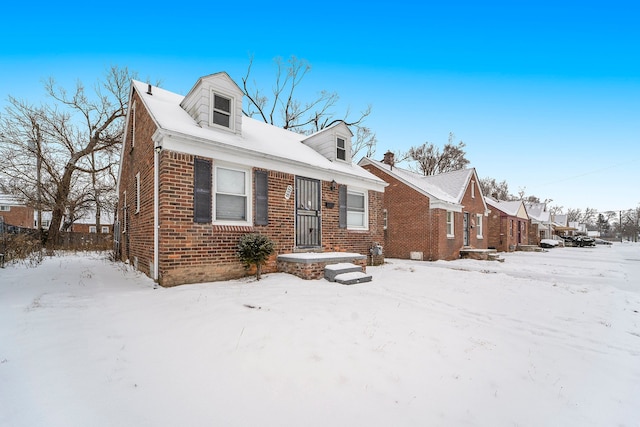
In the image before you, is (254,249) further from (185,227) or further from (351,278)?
(351,278)

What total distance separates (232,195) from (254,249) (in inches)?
65.4

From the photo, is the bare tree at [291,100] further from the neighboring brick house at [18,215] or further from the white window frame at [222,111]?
the neighboring brick house at [18,215]

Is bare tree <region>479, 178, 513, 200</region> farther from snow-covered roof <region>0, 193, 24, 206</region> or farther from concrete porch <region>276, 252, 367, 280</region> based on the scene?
snow-covered roof <region>0, 193, 24, 206</region>

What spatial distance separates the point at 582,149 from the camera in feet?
69.4

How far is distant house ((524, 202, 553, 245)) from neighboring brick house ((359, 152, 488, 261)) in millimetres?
19977

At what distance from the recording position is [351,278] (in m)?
7.04

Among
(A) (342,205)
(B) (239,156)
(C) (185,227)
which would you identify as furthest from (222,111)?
(A) (342,205)

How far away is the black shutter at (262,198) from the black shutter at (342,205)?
3.17m

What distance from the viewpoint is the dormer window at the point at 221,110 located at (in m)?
8.21

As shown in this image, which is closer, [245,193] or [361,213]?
[245,193]

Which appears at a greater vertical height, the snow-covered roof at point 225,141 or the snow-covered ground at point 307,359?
the snow-covered roof at point 225,141

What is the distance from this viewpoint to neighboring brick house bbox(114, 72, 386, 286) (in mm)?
6582

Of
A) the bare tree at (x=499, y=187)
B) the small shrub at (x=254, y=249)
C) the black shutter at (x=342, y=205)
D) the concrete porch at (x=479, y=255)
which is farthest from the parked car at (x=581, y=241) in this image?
the small shrub at (x=254, y=249)

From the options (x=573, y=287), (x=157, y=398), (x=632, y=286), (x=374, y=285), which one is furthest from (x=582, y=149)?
(x=157, y=398)
